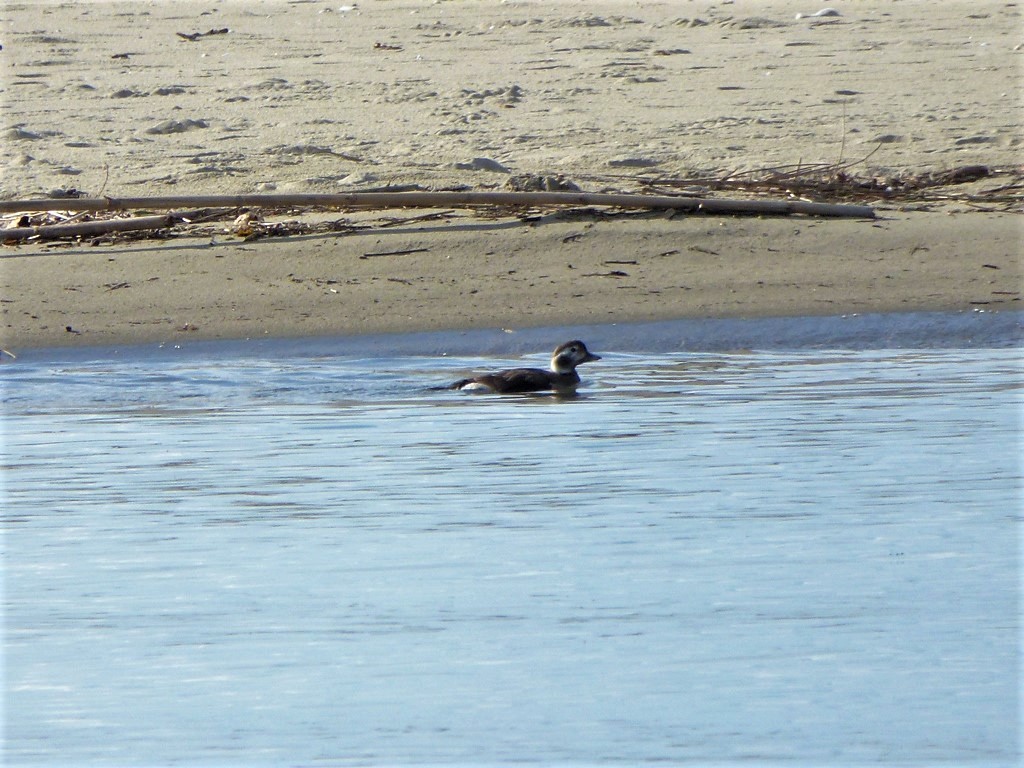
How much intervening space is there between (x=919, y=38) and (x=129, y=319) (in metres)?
10.7

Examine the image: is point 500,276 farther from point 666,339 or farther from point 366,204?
point 666,339

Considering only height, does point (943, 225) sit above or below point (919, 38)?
below

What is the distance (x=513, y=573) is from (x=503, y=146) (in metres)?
8.06

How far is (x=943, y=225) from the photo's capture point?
1091 centimetres

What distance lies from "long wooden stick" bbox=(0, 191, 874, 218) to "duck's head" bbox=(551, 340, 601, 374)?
208cm

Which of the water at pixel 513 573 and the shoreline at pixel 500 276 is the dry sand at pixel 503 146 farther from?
the water at pixel 513 573

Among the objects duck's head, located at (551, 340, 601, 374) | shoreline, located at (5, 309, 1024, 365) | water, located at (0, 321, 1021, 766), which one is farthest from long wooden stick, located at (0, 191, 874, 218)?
water, located at (0, 321, 1021, 766)

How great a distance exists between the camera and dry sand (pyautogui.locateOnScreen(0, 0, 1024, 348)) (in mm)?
10039

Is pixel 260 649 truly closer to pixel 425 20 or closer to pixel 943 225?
pixel 943 225

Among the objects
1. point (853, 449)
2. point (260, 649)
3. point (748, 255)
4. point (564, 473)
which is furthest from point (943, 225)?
point (260, 649)

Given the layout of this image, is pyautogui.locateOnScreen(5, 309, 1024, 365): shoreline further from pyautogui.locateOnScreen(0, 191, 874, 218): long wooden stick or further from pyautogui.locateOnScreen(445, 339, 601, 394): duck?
pyautogui.locateOnScreen(0, 191, 874, 218): long wooden stick

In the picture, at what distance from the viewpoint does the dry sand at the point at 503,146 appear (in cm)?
1004

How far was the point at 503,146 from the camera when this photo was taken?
13141 mm

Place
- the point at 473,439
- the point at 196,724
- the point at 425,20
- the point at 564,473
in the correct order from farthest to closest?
the point at 425,20
the point at 473,439
the point at 564,473
the point at 196,724
